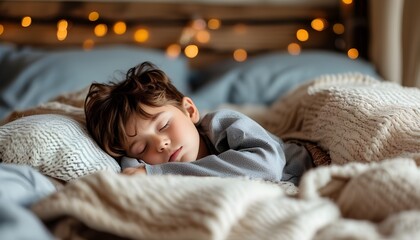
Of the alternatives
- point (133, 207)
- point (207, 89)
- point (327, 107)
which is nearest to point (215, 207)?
point (133, 207)

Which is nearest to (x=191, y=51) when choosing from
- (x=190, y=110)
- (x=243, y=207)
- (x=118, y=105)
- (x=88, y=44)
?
(x=88, y=44)

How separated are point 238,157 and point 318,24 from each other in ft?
6.03

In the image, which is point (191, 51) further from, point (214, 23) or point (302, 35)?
point (302, 35)

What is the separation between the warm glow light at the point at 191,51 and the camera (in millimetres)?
2752

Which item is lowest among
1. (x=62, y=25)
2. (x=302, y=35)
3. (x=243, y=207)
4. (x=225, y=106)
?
(x=225, y=106)

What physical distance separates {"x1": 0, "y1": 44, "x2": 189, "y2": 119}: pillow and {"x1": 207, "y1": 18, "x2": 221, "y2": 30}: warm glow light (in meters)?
0.44

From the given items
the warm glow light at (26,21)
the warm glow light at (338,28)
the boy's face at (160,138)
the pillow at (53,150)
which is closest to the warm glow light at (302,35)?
the warm glow light at (338,28)

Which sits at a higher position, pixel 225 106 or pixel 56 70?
pixel 56 70

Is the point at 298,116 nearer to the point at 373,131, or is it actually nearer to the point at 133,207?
the point at 373,131

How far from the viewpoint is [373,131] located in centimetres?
114

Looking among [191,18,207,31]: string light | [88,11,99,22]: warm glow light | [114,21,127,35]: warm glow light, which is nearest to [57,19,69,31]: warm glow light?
[88,11,99,22]: warm glow light

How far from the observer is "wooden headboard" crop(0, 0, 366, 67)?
2678 mm

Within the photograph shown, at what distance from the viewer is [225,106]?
83.0 inches

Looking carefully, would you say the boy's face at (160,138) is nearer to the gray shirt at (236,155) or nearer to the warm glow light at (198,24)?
the gray shirt at (236,155)
